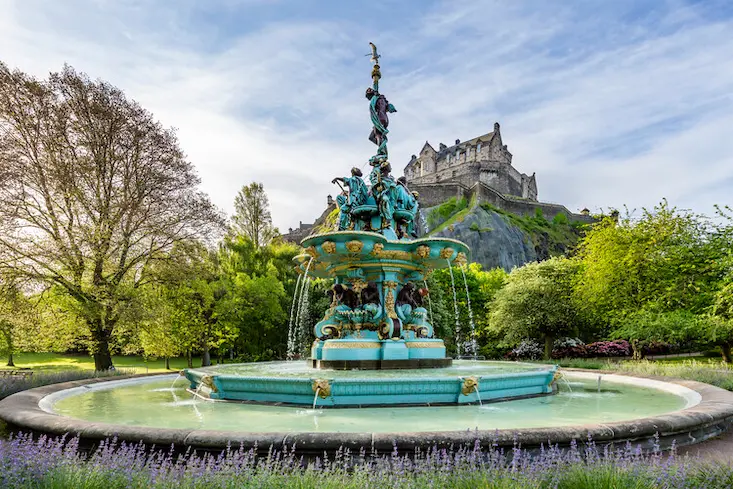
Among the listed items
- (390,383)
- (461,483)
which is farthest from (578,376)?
(461,483)

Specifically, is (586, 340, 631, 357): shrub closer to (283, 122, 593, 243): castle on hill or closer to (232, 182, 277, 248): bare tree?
(232, 182, 277, 248): bare tree

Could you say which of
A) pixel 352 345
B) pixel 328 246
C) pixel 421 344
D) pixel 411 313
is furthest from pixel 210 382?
pixel 411 313

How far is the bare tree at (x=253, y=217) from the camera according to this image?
46.7m

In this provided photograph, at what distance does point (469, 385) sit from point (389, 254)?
203 inches

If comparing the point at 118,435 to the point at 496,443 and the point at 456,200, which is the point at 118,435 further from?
the point at 456,200

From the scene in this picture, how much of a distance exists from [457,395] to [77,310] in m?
16.7

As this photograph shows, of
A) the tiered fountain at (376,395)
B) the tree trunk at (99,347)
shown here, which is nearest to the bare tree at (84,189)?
the tree trunk at (99,347)

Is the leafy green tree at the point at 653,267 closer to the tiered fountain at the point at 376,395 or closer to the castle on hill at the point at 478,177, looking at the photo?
the tiered fountain at the point at 376,395

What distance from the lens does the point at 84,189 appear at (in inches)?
797

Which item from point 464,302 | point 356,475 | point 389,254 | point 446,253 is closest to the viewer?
point 356,475

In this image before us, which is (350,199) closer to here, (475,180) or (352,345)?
(352,345)

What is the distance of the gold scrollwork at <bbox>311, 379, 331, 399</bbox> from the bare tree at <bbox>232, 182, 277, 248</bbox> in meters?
40.0

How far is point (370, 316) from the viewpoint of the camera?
12328 millimetres

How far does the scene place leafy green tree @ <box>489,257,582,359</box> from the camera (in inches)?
1296
